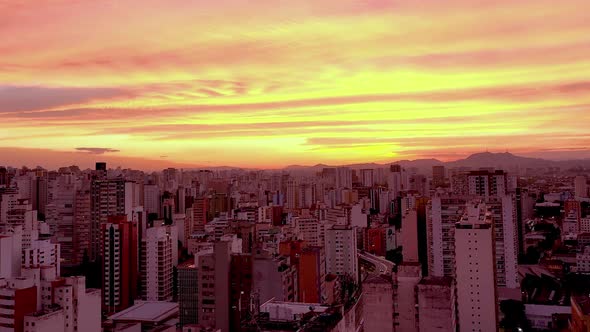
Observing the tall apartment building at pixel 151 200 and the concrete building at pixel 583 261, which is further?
the tall apartment building at pixel 151 200

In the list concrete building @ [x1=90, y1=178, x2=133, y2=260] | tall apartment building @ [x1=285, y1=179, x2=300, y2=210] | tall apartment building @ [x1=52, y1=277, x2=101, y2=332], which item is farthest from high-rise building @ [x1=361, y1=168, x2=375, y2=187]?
Result: tall apartment building @ [x1=52, y1=277, x2=101, y2=332]

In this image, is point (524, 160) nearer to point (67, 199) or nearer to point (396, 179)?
point (396, 179)

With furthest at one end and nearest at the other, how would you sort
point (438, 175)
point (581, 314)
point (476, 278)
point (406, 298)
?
point (438, 175) < point (476, 278) < point (581, 314) < point (406, 298)

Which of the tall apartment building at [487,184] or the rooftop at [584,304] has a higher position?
the tall apartment building at [487,184]

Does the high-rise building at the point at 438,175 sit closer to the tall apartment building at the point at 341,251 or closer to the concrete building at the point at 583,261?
the concrete building at the point at 583,261

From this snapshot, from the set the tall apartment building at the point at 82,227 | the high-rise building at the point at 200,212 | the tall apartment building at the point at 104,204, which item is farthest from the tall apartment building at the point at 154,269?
the high-rise building at the point at 200,212

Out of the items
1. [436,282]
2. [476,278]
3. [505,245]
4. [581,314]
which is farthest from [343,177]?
[436,282]

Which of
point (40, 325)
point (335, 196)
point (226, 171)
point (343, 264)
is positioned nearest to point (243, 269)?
point (40, 325)

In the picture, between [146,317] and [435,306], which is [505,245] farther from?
[146,317]
